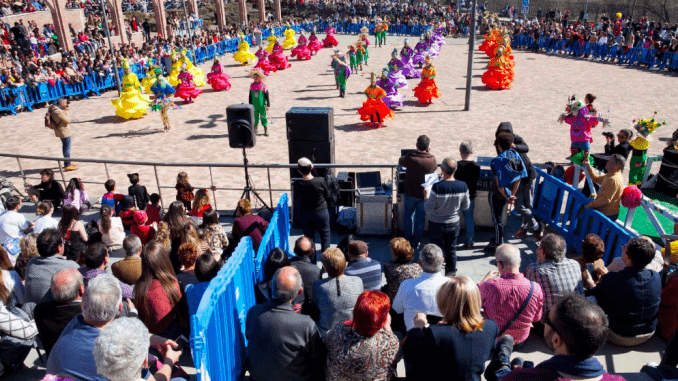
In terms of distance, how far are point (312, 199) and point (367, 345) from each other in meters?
3.19

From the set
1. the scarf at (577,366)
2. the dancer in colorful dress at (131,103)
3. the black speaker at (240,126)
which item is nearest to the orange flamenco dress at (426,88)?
the dancer in colorful dress at (131,103)

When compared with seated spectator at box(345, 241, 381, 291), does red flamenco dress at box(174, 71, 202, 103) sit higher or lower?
lower

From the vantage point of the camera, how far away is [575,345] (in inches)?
99.7

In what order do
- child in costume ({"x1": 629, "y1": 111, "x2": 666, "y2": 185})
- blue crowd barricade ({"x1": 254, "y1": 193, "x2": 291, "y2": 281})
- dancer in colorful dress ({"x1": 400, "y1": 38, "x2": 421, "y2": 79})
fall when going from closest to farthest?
blue crowd barricade ({"x1": 254, "y1": 193, "x2": 291, "y2": 281})
child in costume ({"x1": 629, "y1": 111, "x2": 666, "y2": 185})
dancer in colorful dress ({"x1": 400, "y1": 38, "x2": 421, "y2": 79})

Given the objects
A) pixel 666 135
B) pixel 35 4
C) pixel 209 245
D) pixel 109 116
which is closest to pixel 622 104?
pixel 666 135

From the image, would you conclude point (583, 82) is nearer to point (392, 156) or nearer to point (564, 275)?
point (392, 156)

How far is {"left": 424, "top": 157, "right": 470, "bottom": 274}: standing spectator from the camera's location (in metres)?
5.79

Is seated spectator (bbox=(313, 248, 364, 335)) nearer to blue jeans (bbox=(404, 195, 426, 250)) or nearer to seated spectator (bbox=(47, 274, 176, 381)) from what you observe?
seated spectator (bbox=(47, 274, 176, 381))

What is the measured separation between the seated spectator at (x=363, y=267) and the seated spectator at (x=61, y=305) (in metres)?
2.16

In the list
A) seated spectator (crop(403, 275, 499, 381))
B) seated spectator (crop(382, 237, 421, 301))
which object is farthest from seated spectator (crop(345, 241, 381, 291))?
seated spectator (crop(403, 275, 499, 381))

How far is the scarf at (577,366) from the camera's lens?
2.49m

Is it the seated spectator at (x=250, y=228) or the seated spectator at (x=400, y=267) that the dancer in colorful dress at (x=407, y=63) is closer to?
the seated spectator at (x=250, y=228)

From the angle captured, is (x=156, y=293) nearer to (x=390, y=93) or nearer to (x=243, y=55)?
(x=390, y=93)

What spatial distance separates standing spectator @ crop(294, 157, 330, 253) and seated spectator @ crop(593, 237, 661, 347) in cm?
323
